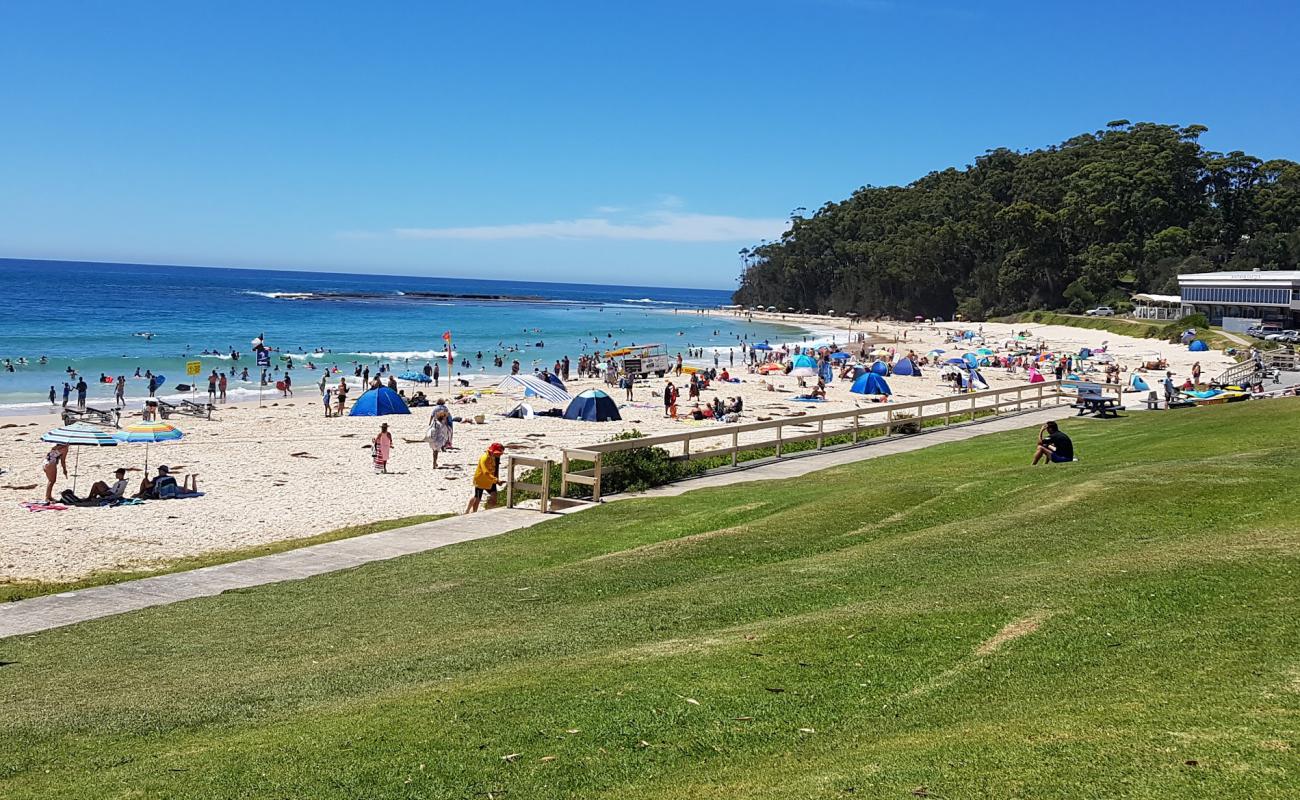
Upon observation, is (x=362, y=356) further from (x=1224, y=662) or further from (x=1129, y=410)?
(x=1224, y=662)

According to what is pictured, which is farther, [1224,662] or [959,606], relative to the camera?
[959,606]

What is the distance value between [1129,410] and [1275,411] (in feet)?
31.9

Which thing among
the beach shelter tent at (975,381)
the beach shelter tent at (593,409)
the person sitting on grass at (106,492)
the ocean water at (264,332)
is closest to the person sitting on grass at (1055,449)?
the person sitting on grass at (106,492)

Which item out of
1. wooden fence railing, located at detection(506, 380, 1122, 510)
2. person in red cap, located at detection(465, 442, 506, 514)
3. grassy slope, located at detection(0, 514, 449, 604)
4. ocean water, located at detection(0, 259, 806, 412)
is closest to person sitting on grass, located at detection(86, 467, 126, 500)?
grassy slope, located at detection(0, 514, 449, 604)

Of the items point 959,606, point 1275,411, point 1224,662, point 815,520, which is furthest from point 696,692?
point 1275,411

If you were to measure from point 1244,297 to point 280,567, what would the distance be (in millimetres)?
74273

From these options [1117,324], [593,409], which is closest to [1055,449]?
[593,409]

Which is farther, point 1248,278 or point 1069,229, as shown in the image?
point 1069,229

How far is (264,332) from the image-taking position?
9094cm

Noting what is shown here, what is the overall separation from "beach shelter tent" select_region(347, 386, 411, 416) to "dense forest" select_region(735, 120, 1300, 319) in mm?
73347

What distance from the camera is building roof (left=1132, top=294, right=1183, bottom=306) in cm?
8044

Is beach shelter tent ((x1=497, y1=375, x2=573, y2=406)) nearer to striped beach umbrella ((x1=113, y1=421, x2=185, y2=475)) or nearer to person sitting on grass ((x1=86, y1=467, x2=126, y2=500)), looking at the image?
striped beach umbrella ((x1=113, y1=421, x2=185, y2=475))

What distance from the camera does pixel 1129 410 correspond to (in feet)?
96.1

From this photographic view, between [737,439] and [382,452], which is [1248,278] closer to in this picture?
[737,439]
